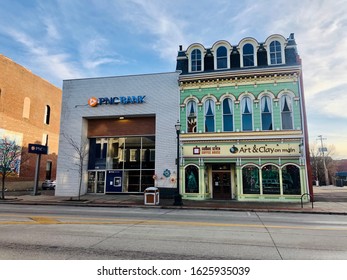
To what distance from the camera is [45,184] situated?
3372 cm

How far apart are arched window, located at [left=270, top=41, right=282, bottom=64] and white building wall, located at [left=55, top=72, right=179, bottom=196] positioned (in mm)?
8341

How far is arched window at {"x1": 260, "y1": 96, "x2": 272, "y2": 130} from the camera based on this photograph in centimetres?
2060

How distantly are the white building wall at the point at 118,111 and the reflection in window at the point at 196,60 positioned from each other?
1829 millimetres

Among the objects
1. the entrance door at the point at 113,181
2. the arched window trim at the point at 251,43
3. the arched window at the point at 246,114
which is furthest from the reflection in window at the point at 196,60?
the entrance door at the point at 113,181

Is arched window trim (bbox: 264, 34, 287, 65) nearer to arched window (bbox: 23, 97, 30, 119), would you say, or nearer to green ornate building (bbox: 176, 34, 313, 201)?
green ornate building (bbox: 176, 34, 313, 201)

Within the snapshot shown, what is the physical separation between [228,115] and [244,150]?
325 cm

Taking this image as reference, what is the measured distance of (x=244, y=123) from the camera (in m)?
21.1

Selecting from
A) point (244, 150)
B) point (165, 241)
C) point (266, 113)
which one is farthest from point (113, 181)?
point (165, 241)

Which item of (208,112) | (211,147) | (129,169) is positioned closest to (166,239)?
(211,147)

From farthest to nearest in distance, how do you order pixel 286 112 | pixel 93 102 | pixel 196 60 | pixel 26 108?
pixel 26 108 < pixel 93 102 < pixel 196 60 < pixel 286 112

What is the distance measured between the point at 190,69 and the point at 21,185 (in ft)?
87.1

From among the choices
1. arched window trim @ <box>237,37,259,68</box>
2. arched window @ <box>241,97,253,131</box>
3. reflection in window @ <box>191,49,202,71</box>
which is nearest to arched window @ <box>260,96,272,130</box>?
arched window @ <box>241,97,253,131</box>

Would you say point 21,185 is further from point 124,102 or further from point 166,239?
point 166,239

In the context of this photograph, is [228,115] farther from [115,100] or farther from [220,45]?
[115,100]
